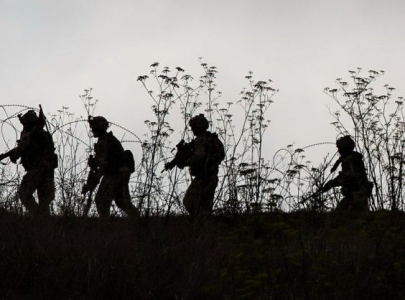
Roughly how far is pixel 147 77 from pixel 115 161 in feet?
7.89

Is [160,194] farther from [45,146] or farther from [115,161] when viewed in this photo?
[45,146]

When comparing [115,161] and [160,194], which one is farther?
[115,161]

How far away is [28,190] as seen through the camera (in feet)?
39.7

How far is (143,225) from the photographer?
9.28 m

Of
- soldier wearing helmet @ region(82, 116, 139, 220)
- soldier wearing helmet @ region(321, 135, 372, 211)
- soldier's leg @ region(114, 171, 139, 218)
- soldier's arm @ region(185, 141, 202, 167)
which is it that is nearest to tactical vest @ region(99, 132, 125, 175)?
soldier wearing helmet @ region(82, 116, 139, 220)

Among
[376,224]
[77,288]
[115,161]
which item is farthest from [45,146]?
[376,224]

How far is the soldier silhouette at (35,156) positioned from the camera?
12250 mm

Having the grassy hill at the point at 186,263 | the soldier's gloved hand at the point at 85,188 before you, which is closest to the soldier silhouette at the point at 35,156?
the soldier's gloved hand at the point at 85,188

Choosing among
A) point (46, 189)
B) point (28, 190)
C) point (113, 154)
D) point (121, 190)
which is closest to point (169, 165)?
point (121, 190)

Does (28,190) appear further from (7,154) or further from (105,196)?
(105,196)

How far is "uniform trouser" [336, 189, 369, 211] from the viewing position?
7840 millimetres

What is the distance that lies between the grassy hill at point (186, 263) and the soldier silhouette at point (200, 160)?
2.19m

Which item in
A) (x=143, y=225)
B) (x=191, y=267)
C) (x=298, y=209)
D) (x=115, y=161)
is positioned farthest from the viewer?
(x=115, y=161)

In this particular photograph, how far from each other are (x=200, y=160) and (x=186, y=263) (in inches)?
136
